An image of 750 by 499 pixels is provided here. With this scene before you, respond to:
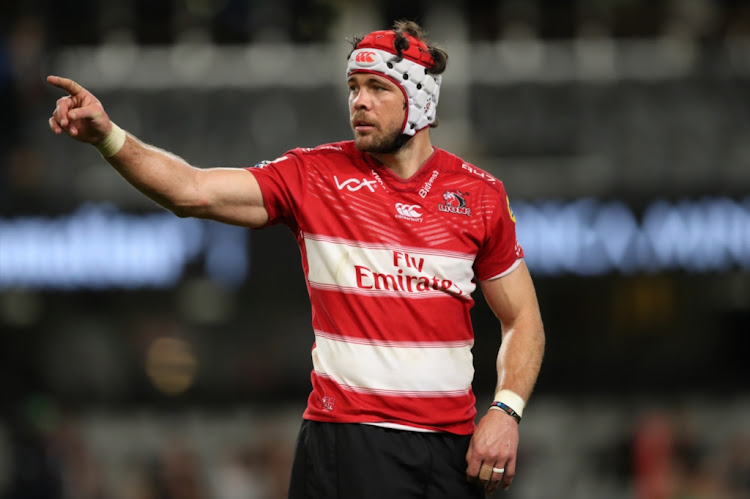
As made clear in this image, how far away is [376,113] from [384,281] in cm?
60

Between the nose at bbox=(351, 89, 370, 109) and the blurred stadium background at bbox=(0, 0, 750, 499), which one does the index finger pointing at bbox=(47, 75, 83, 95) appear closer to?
the nose at bbox=(351, 89, 370, 109)

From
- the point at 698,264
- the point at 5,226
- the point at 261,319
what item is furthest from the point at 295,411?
the point at 698,264

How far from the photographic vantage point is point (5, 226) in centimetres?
1154

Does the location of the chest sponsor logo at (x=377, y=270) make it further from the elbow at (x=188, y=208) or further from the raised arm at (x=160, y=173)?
the elbow at (x=188, y=208)

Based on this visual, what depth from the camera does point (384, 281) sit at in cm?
380

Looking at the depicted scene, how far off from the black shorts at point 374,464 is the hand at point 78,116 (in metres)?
1.23

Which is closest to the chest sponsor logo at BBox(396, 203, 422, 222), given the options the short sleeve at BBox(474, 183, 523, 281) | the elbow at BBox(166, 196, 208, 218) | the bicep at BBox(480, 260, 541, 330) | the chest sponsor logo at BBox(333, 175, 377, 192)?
the chest sponsor logo at BBox(333, 175, 377, 192)

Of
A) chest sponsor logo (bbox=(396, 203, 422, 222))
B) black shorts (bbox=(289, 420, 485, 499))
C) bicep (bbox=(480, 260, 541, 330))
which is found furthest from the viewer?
bicep (bbox=(480, 260, 541, 330))

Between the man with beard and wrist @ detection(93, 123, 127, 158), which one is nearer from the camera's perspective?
wrist @ detection(93, 123, 127, 158)

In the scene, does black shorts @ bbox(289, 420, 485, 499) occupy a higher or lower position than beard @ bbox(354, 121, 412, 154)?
lower

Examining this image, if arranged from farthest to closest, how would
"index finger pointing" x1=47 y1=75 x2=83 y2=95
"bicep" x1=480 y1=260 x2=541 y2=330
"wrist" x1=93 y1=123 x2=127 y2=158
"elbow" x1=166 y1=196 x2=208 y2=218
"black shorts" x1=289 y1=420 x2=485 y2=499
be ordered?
"bicep" x1=480 y1=260 x2=541 y2=330 < "black shorts" x1=289 y1=420 x2=485 y2=499 < "elbow" x1=166 y1=196 x2=208 y2=218 < "wrist" x1=93 y1=123 x2=127 y2=158 < "index finger pointing" x1=47 y1=75 x2=83 y2=95

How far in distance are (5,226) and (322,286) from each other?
8517mm

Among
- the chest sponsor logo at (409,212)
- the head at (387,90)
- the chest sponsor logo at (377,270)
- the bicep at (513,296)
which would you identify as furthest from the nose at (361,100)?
the bicep at (513,296)

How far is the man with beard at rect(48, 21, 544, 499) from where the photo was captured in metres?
3.75
